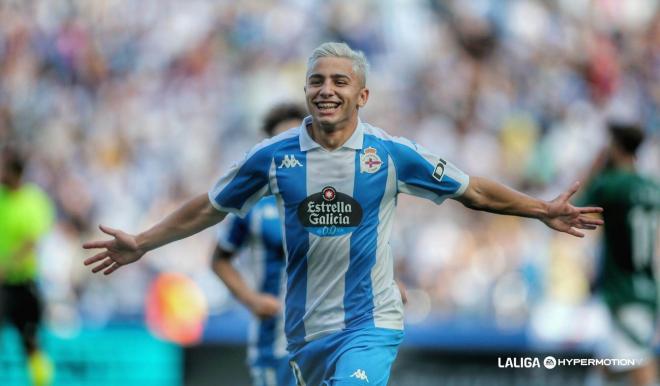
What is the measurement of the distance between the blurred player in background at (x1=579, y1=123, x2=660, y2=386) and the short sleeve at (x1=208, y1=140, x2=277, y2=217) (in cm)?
390

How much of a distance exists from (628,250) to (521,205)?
11.4ft

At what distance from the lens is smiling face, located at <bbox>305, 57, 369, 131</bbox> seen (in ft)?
20.1

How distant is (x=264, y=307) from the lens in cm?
791

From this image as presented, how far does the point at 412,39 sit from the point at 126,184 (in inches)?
184

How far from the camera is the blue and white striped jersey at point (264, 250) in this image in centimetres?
814

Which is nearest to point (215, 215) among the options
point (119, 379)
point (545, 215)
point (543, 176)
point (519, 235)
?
point (545, 215)

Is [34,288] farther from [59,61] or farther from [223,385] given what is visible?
[59,61]

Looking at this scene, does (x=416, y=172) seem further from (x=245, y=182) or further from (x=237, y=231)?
(x=237, y=231)

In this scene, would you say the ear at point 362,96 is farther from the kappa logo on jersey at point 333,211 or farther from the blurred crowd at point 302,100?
the blurred crowd at point 302,100

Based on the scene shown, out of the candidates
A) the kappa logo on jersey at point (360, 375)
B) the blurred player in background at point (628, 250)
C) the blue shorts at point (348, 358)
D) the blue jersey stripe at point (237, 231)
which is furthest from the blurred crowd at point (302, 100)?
the kappa logo on jersey at point (360, 375)

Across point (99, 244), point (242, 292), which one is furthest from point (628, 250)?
point (99, 244)

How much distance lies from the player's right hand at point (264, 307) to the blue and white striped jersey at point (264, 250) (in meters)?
0.16

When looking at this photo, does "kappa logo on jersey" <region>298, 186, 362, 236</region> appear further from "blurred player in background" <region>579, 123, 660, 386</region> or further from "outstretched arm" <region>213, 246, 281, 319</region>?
"blurred player in background" <region>579, 123, 660, 386</region>

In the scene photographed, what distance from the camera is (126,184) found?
17750 millimetres
